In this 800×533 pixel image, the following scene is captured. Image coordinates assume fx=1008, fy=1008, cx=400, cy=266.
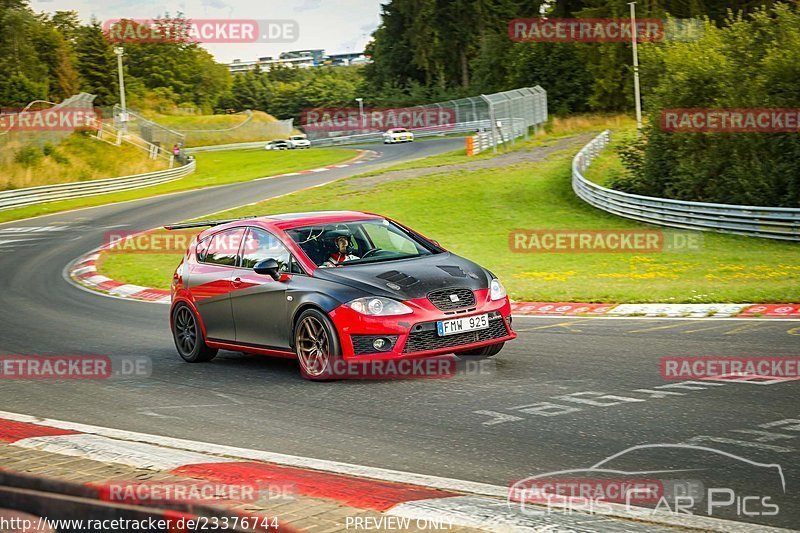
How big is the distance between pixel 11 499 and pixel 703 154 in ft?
87.8

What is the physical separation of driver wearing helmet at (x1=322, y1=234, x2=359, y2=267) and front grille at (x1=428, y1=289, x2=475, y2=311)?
3.98 ft

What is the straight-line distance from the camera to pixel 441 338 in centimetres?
905

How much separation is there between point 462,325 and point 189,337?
142 inches

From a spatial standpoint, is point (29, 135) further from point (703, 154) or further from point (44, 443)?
point (44, 443)

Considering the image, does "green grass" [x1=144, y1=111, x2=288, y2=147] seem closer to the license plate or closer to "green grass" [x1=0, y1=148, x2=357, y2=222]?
"green grass" [x1=0, y1=148, x2=357, y2=222]

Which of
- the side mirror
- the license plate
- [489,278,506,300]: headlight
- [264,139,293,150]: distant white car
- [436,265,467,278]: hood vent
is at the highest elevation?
the side mirror

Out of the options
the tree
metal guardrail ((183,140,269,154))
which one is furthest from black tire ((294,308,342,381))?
the tree

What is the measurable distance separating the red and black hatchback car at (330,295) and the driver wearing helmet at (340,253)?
0.5 inches

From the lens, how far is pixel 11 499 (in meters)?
4.30

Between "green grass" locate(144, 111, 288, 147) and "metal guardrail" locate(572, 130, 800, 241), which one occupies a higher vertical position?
"green grass" locate(144, 111, 288, 147)

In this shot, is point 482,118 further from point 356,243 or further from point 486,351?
point 486,351

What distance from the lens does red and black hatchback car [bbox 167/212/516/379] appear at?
29.6ft

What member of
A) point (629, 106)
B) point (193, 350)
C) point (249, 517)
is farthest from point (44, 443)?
point (629, 106)

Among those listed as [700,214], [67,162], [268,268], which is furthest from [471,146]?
[268,268]
